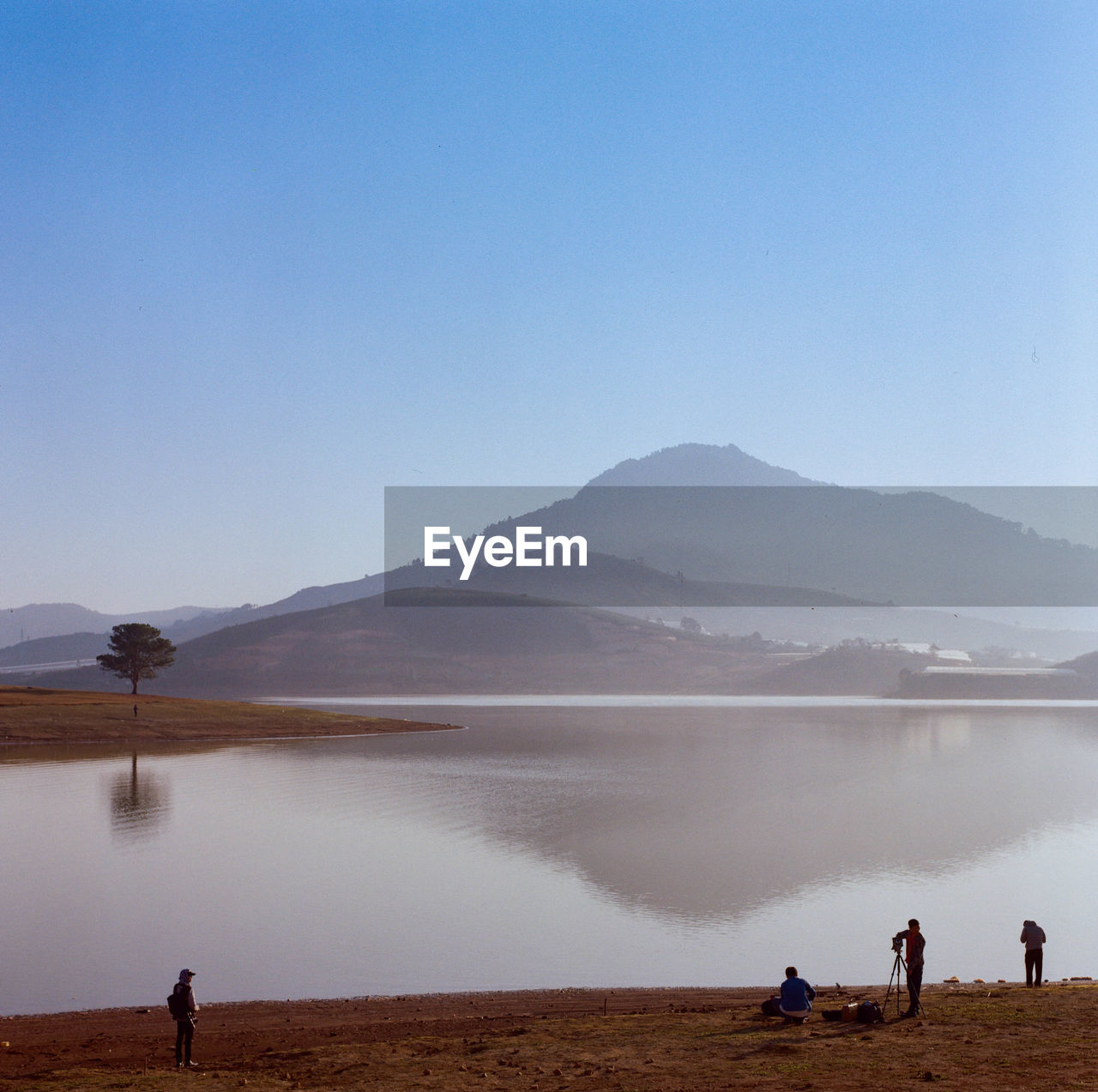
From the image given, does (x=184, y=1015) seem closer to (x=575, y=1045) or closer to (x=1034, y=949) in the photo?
(x=575, y=1045)

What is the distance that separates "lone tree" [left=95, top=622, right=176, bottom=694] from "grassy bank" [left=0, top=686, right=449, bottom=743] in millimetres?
13267

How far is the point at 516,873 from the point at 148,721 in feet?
289

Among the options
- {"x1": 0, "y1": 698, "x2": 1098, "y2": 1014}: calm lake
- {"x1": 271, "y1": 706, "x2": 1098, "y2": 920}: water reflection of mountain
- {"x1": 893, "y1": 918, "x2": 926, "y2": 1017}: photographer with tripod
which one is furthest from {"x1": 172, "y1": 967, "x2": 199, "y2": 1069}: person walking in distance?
{"x1": 271, "y1": 706, "x2": 1098, "y2": 920}: water reflection of mountain

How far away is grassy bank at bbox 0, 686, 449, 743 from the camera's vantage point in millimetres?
113750

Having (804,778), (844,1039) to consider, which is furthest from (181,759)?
(844,1039)

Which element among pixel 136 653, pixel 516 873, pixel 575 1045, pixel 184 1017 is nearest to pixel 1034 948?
pixel 575 1045

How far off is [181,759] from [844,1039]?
8560 cm

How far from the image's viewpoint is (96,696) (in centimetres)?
14138

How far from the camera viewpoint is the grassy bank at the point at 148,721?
113750 millimetres

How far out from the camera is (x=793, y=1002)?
23047mm

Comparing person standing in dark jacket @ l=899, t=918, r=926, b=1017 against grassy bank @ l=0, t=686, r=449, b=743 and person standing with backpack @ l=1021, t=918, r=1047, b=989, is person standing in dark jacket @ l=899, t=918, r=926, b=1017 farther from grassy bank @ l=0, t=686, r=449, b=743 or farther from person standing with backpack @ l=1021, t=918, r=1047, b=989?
grassy bank @ l=0, t=686, r=449, b=743

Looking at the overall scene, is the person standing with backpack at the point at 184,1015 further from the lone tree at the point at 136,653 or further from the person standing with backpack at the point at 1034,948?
the lone tree at the point at 136,653

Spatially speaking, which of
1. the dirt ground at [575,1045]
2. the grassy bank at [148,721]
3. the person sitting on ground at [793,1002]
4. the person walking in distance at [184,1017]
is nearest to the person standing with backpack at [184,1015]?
the person walking in distance at [184,1017]

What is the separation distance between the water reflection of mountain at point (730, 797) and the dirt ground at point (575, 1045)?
539 inches
